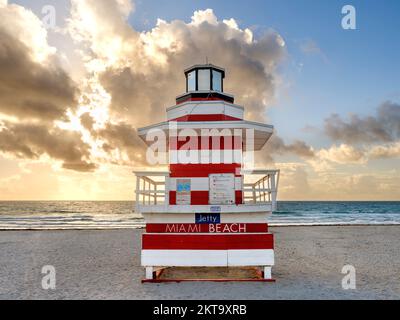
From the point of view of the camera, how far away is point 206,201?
411 inches

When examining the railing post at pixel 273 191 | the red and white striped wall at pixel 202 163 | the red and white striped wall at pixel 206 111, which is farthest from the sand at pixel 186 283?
the red and white striped wall at pixel 206 111

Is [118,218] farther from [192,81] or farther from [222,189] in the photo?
[222,189]

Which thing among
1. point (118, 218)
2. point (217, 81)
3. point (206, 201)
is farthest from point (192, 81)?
point (118, 218)

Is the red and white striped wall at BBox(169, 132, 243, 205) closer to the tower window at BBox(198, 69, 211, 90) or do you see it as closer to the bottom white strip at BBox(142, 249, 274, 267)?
the bottom white strip at BBox(142, 249, 274, 267)

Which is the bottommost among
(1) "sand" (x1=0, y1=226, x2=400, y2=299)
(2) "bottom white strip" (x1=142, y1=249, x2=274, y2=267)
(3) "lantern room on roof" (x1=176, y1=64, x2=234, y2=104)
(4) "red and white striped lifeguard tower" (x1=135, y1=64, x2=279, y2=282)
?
(1) "sand" (x1=0, y1=226, x2=400, y2=299)

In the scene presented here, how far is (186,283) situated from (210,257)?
1152mm

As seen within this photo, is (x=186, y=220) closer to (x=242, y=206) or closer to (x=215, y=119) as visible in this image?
(x=242, y=206)

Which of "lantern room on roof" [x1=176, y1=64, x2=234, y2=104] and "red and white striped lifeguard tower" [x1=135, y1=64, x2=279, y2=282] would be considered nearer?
"red and white striped lifeguard tower" [x1=135, y1=64, x2=279, y2=282]

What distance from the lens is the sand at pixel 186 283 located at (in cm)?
969

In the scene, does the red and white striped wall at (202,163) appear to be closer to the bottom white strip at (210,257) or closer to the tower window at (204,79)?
the bottom white strip at (210,257)

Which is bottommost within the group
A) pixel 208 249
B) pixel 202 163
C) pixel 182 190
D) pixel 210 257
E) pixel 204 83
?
pixel 210 257

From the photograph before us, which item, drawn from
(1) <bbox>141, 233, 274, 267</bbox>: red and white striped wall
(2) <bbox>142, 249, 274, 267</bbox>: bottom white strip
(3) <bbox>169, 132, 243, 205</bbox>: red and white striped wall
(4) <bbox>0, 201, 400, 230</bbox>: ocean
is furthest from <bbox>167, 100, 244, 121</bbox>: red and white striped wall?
(4) <bbox>0, 201, 400, 230</bbox>: ocean

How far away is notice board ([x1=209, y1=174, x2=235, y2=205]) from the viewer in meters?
10.5
